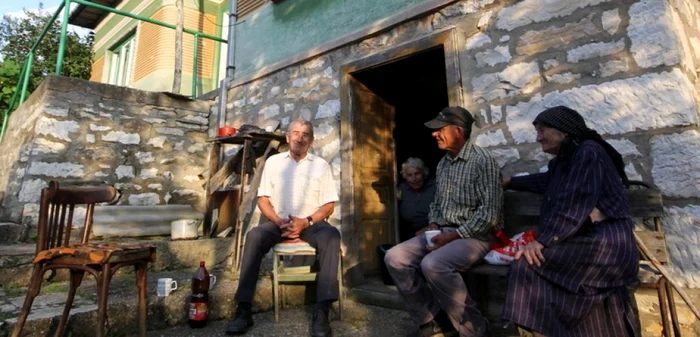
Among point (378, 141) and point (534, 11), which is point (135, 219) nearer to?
point (378, 141)

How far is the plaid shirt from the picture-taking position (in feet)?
7.55

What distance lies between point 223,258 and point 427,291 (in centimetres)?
243

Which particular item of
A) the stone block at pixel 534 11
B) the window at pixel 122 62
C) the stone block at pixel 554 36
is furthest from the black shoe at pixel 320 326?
the window at pixel 122 62

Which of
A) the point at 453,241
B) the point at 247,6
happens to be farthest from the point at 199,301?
the point at 247,6

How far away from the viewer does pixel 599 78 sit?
2422 millimetres

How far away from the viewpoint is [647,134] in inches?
87.7

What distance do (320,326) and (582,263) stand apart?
5.32 ft

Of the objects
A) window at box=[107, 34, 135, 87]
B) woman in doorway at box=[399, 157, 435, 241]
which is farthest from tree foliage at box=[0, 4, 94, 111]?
woman in doorway at box=[399, 157, 435, 241]

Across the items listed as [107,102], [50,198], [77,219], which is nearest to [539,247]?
[50,198]

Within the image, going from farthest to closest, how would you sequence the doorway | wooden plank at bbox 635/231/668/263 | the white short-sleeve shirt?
the doorway
the white short-sleeve shirt
wooden plank at bbox 635/231/668/263

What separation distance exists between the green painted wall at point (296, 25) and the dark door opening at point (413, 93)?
19.2 inches

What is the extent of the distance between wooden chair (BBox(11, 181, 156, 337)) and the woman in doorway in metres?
2.38

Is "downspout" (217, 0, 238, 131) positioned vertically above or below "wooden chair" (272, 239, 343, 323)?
above

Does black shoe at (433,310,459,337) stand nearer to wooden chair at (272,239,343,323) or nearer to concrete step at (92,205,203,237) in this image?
wooden chair at (272,239,343,323)
